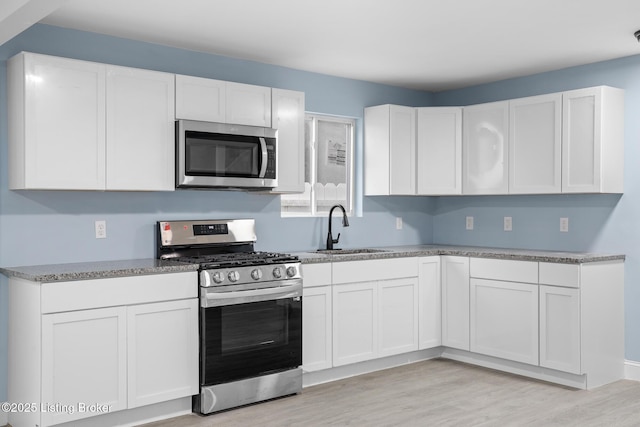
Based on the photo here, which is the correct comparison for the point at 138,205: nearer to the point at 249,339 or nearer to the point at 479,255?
the point at 249,339

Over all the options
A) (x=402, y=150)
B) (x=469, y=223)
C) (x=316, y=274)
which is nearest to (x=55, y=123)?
(x=316, y=274)

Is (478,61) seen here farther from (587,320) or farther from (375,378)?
(375,378)

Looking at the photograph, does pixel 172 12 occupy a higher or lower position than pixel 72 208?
higher

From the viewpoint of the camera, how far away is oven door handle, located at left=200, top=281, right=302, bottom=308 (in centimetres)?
377

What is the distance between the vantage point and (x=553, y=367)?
447 cm

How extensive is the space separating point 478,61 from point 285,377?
108 inches

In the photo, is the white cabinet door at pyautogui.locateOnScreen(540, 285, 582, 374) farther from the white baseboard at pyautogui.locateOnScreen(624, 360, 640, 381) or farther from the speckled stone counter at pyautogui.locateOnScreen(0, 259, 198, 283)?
the speckled stone counter at pyautogui.locateOnScreen(0, 259, 198, 283)

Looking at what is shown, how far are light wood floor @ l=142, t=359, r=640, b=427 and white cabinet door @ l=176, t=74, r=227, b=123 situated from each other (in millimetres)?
1881

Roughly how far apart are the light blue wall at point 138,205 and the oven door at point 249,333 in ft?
2.45

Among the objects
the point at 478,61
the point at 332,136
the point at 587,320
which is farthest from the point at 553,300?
the point at 332,136

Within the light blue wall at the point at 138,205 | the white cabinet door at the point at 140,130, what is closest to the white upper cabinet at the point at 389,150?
the light blue wall at the point at 138,205

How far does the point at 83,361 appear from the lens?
3383mm

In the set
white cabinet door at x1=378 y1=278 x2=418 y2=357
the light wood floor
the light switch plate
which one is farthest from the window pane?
the light wood floor

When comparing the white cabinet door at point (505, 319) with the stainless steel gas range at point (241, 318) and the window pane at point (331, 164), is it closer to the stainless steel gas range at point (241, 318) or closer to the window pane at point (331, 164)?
the window pane at point (331, 164)
